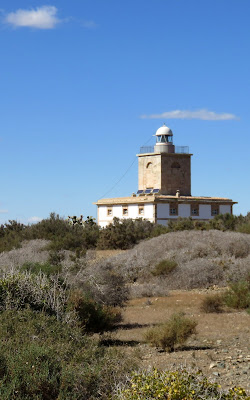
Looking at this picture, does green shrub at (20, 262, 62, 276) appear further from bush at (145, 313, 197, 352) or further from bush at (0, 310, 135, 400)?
bush at (0, 310, 135, 400)

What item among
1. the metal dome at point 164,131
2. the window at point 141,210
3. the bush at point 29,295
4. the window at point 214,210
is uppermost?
the metal dome at point 164,131

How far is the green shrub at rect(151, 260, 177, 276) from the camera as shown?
2722 centimetres

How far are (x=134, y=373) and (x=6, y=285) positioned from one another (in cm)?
698

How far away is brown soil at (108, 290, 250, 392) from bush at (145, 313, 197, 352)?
181 mm

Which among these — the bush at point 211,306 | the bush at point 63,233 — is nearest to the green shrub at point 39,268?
the bush at point 211,306

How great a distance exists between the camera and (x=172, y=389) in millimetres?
6027

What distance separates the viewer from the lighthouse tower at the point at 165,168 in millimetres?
67438

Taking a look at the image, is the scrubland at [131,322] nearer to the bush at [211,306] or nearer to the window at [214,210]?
the bush at [211,306]

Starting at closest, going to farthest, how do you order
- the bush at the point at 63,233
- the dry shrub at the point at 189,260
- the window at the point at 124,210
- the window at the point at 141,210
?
the dry shrub at the point at 189,260
the bush at the point at 63,233
the window at the point at 141,210
the window at the point at 124,210

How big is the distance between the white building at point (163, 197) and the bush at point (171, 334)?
153 ft

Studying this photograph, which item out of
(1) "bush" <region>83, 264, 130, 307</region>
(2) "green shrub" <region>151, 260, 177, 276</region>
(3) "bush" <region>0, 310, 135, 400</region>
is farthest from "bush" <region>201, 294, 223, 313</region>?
(3) "bush" <region>0, 310, 135, 400</region>

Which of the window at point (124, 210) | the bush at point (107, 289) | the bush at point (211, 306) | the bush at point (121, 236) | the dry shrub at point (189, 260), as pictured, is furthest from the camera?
the window at point (124, 210)

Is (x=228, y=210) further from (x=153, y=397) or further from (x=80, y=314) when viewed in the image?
(x=153, y=397)

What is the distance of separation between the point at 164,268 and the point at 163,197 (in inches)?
1354
